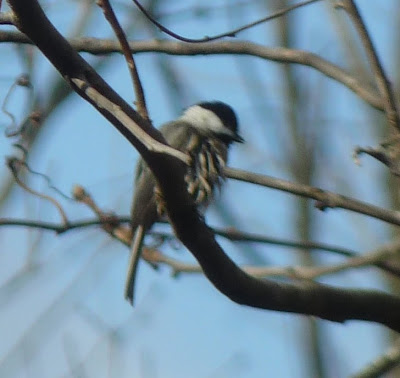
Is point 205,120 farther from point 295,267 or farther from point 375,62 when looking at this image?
point 375,62

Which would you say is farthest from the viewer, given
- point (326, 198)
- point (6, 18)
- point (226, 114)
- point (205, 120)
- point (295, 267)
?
point (226, 114)

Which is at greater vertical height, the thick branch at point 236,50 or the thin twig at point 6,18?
the thin twig at point 6,18

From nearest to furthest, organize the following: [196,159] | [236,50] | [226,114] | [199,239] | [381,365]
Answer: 1. [199,239]
2. [236,50]
3. [381,365]
4. [196,159]
5. [226,114]

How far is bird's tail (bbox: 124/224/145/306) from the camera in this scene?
337 centimetres

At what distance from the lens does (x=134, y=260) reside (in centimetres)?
339

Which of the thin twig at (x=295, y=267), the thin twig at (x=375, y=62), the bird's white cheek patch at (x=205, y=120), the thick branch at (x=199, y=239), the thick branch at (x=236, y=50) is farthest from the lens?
the bird's white cheek patch at (x=205, y=120)

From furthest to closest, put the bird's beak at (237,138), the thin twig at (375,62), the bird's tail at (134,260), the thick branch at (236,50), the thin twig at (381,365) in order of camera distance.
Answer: the bird's beak at (237,138) < the bird's tail at (134,260) < the thin twig at (381,365) < the thick branch at (236,50) < the thin twig at (375,62)

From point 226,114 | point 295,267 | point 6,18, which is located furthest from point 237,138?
point 6,18

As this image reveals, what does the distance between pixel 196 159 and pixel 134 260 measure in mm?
484

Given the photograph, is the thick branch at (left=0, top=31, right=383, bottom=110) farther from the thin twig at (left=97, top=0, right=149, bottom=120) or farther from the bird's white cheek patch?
the bird's white cheek patch

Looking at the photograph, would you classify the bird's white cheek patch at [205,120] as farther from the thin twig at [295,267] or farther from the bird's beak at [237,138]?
the thin twig at [295,267]

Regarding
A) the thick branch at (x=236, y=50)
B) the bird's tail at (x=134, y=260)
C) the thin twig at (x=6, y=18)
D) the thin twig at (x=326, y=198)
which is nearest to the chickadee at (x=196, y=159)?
the bird's tail at (x=134, y=260)

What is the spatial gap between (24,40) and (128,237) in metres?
1.03

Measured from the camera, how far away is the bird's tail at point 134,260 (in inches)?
133
